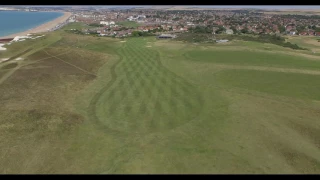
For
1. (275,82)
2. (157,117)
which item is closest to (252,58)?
(275,82)

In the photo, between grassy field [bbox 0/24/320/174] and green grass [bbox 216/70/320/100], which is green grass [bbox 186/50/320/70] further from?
green grass [bbox 216/70/320/100]

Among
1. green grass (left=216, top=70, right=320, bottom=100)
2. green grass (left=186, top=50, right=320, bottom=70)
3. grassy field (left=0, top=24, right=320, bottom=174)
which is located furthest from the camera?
green grass (left=186, top=50, right=320, bottom=70)

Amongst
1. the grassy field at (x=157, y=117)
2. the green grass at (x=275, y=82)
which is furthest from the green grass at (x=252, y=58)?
the green grass at (x=275, y=82)

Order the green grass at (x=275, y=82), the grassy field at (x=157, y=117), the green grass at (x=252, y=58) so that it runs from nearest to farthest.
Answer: the grassy field at (x=157, y=117)
the green grass at (x=275, y=82)
the green grass at (x=252, y=58)

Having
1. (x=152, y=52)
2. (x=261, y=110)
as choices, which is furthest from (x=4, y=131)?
(x=152, y=52)

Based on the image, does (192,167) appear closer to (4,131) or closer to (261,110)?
(261,110)

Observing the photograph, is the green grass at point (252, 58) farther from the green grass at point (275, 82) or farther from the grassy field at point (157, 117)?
the green grass at point (275, 82)

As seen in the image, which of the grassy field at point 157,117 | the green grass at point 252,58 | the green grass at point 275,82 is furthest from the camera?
the green grass at point 252,58

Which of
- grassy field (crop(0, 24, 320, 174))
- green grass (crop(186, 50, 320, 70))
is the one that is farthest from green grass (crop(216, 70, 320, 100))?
green grass (crop(186, 50, 320, 70))
